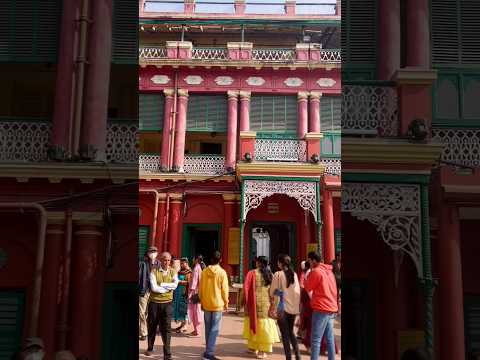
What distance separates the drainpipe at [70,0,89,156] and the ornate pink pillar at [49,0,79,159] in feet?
0.15

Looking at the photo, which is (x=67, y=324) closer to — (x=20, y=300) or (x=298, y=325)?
(x=20, y=300)

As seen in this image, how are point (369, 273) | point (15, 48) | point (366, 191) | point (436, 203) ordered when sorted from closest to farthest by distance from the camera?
point (366, 191) → point (436, 203) → point (369, 273) → point (15, 48)

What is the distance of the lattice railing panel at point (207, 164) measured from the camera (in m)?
10.4

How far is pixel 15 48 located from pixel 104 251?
248cm

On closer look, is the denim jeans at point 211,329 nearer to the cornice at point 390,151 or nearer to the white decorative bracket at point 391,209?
the white decorative bracket at point 391,209

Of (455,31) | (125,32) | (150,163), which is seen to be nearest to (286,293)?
(455,31)

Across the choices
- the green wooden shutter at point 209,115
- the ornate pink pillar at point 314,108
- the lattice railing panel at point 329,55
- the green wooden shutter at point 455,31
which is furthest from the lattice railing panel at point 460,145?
the green wooden shutter at point 209,115

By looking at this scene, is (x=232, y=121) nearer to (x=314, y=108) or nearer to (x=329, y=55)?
(x=314, y=108)

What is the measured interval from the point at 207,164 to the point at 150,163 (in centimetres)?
119

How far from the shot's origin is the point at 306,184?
715 cm

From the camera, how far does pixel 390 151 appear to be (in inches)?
168

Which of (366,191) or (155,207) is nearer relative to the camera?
(366,191)

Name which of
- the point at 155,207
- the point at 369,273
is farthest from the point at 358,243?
the point at 155,207

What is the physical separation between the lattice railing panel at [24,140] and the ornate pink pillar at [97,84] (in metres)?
0.44
